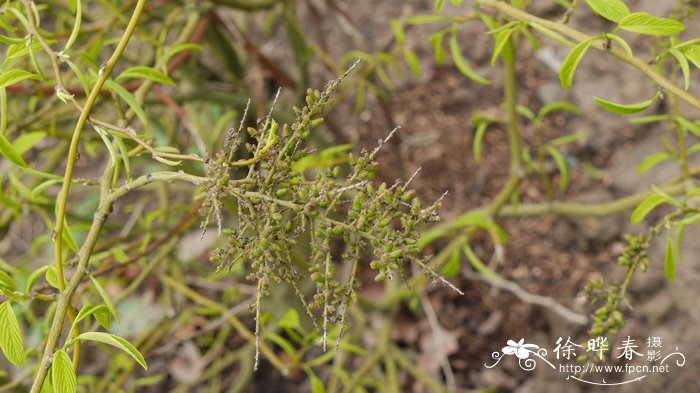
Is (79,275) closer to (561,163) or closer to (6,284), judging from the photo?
→ (6,284)

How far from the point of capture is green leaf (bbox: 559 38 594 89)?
85cm

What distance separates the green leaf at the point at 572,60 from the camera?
2.79 ft

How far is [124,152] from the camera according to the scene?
839 millimetres

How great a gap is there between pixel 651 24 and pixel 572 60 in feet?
0.33

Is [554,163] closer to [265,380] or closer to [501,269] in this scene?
[501,269]

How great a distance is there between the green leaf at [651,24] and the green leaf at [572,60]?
0.15ft

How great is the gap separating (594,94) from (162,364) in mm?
1836

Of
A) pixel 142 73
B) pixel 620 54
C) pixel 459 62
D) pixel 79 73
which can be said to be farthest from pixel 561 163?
pixel 79 73

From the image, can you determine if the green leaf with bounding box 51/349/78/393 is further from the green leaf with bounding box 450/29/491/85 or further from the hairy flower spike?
the green leaf with bounding box 450/29/491/85

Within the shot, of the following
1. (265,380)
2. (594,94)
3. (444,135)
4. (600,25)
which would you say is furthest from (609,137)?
(265,380)

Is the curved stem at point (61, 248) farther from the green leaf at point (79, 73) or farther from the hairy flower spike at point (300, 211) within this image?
the hairy flower spike at point (300, 211)

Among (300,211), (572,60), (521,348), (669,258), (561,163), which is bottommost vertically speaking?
(521,348)

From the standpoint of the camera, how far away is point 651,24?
840mm

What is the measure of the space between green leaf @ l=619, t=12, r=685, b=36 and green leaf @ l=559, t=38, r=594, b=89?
0.15 ft
